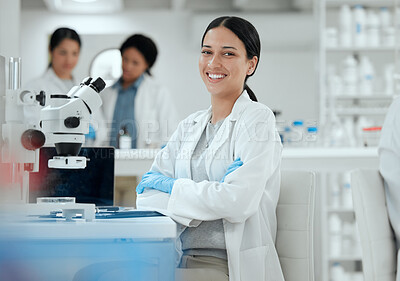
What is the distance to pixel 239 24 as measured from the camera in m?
1.68

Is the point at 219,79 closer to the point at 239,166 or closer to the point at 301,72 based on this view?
the point at 239,166

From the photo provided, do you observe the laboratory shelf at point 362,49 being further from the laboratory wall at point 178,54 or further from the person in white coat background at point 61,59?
the person in white coat background at point 61,59

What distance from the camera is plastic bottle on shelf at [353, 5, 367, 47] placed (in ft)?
13.6

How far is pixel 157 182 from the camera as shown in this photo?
1570mm

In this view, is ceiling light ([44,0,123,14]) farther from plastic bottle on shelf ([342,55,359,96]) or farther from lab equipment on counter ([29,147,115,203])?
lab equipment on counter ([29,147,115,203])

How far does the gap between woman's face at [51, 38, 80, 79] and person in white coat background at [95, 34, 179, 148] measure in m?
0.39

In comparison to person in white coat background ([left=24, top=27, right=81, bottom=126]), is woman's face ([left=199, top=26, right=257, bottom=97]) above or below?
below

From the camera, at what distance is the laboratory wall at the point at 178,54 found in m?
5.20

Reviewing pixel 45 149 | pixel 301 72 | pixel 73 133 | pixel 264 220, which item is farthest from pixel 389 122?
pixel 301 72

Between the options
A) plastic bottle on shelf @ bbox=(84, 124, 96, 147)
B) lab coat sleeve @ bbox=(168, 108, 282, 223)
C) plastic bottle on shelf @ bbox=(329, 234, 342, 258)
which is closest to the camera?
lab coat sleeve @ bbox=(168, 108, 282, 223)

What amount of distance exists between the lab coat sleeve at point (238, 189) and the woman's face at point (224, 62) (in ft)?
0.81

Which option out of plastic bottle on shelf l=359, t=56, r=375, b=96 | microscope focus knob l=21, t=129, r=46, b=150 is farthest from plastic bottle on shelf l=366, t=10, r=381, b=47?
microscope focus knob l=21, t=129, r=46, b=150

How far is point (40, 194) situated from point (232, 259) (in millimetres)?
651

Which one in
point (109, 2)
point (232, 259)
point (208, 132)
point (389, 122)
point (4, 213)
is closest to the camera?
point (4, 213)
